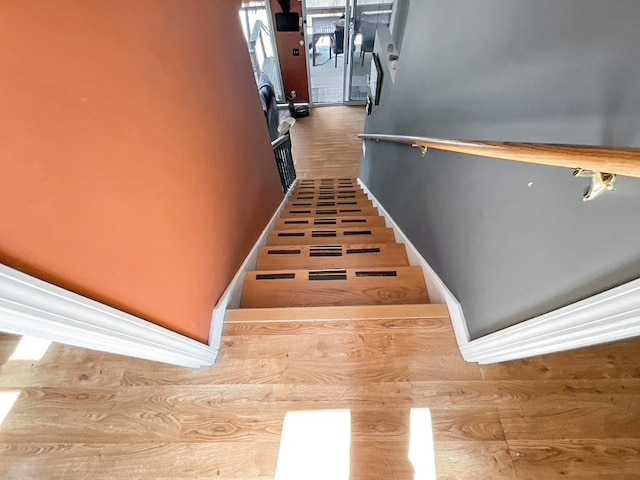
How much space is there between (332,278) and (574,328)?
1.10 m

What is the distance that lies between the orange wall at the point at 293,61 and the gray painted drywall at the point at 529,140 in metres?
4.84

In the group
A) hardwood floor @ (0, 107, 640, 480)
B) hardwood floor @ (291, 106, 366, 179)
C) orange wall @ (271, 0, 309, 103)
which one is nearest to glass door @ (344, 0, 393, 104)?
hardwood floor @ (291, 106, 366, 179)

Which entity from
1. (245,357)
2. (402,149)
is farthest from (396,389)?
(402,149)

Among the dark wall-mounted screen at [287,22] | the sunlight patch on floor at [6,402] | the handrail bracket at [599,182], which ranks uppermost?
the handrail bracket at [599,182]

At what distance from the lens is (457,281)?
1.28 meters

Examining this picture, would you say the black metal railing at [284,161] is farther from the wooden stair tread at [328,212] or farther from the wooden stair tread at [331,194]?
the wooden stair tread at [328,212]

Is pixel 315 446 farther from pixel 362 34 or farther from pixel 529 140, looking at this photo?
pixel 362 34

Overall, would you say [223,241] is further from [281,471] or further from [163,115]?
[281,471]

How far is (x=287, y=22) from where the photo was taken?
521 cm

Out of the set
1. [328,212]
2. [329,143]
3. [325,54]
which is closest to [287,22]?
[325,54]

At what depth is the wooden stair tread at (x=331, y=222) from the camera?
2.72m

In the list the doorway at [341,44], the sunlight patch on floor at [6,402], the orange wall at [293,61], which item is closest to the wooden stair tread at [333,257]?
the sunlight patch on floor at [6,402]

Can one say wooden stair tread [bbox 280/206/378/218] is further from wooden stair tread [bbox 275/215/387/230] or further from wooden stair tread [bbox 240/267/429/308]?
wooden stair tread [bbox 240/267/429/308]

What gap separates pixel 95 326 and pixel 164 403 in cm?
53
